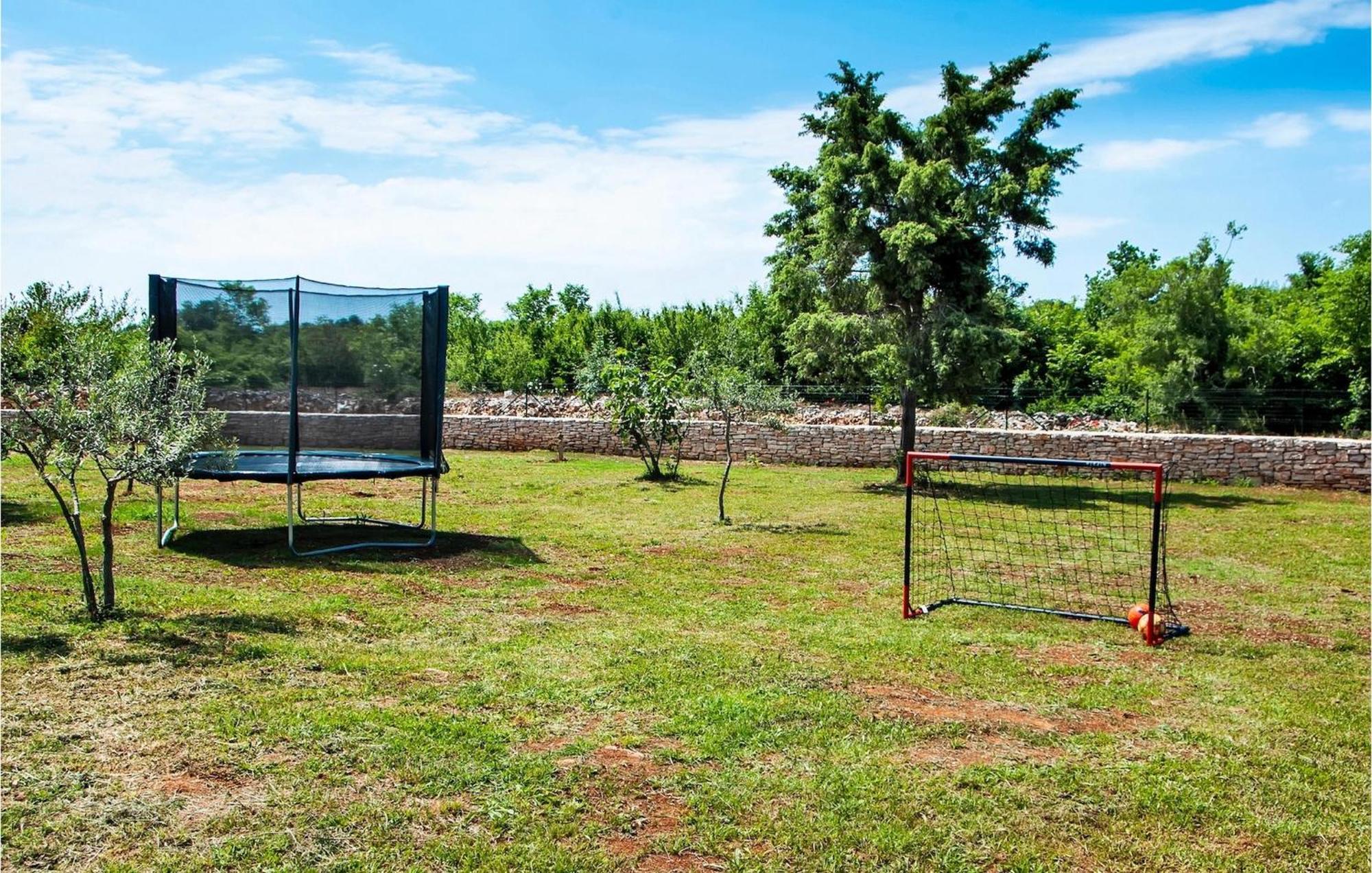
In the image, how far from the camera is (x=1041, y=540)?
1206 cm

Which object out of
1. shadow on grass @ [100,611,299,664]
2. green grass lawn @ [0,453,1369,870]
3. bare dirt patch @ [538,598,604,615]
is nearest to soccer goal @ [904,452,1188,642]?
green grass lawn @ [0,453,1369,870]

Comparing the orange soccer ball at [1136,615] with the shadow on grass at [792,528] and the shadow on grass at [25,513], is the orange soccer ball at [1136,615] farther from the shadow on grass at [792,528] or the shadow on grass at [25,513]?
the shadow on grass at [25,513]

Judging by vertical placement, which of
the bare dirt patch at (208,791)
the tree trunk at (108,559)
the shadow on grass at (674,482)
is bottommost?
the bare dirt patch at (208,791)

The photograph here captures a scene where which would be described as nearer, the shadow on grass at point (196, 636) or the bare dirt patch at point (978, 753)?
the bare dirt patch at point (978, 753)

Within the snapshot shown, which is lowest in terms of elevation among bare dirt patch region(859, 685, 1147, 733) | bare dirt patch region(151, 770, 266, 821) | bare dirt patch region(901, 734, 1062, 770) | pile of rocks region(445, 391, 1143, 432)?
bare dirt patch region(901, 734, 1062, 770)

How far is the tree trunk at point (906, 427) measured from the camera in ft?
57.8

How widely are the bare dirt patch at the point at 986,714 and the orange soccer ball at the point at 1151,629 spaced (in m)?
1.73

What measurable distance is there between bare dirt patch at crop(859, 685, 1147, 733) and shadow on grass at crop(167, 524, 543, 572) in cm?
446

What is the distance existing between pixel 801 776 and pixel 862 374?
43.3 ft

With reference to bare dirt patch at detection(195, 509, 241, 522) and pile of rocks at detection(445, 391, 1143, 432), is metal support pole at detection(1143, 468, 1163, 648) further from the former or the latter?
pile of rocks at detection(445, 391, 1143, 432)

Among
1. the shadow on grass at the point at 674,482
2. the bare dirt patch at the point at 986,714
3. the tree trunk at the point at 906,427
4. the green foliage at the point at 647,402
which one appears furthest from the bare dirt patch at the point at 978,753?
the tree trunk at the point at 906,427

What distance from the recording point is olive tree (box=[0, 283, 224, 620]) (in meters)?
5.89

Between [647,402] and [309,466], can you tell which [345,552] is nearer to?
[309,466]

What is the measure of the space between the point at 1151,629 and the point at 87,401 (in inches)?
274
